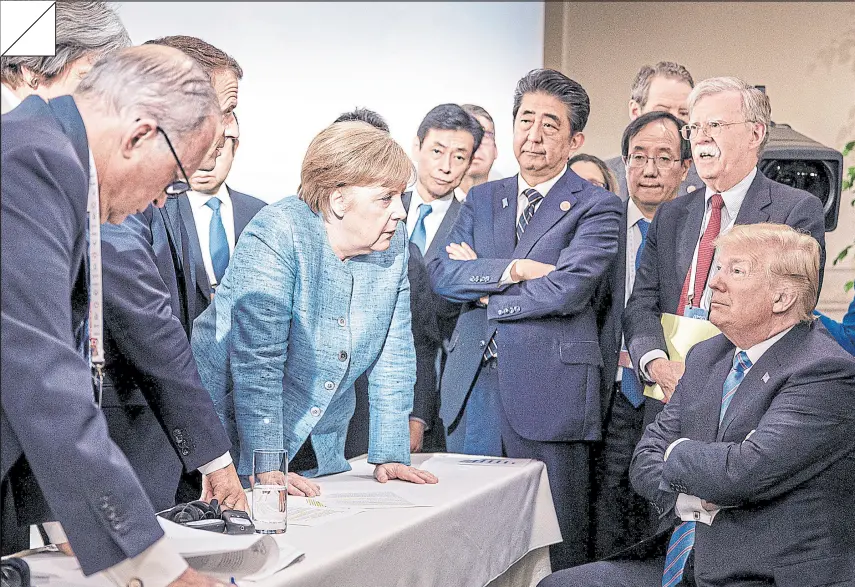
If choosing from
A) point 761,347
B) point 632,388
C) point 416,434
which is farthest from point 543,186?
point 761,347

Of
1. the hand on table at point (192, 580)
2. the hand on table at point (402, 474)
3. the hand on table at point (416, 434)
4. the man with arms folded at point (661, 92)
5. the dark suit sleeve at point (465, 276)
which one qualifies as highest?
the man with arms folded at point (661, 92)


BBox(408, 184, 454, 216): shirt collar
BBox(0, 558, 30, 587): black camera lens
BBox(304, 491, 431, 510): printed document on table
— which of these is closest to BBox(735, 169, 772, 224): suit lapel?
BBox(408, 184, 454, 216): shirt collar

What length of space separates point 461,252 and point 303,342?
94cm

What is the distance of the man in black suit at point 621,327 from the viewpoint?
9.91 feet

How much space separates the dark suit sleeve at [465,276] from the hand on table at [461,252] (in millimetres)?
18

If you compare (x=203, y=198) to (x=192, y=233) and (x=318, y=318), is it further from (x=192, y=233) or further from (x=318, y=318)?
(x=318, y=318)

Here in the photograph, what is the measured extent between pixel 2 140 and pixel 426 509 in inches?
46.8

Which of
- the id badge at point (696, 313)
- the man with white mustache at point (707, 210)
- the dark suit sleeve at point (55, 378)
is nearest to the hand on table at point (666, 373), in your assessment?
the man with white mustache at point (707, 210)

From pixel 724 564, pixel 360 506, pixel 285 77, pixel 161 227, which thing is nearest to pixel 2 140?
pixel 161 227

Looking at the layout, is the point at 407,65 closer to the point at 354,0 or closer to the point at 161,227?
the point at 354,0

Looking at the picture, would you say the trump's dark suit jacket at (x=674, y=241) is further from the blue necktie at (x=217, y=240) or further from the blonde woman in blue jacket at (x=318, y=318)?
the blue necktie at (x=217, y=240)

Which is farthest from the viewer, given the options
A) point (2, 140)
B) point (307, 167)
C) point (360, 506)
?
point (307, 167)

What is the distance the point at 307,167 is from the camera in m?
2.29

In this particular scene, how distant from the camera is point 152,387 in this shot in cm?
177
